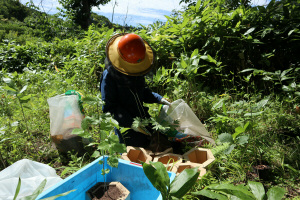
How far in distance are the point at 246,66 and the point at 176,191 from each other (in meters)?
2.37

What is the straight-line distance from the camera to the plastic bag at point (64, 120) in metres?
1.71

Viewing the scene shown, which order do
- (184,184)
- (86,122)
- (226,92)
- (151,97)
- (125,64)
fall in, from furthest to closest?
(226,92)
(151,97)
(125,64)
(86,122)
(184,184)

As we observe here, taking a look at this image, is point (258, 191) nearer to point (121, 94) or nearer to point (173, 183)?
point (173, 183)

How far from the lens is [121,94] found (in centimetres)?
177

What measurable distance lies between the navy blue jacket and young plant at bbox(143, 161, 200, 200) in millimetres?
929

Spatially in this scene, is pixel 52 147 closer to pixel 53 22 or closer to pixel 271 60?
pixel 271 60

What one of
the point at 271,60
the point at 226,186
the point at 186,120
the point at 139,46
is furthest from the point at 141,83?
the point at 271,60

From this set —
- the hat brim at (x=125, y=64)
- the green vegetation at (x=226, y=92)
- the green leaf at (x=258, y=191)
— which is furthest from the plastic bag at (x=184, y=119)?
the green leaf at (x=258, y=191)

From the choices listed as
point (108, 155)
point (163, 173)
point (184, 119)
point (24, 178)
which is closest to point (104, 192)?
point (108, 155)

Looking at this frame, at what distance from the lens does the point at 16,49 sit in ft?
17.2

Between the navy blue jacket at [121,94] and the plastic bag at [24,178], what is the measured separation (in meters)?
0.60

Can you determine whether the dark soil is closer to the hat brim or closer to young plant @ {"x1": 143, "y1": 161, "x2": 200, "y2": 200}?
young plant @ {"x1": 143, "y1": 161, "x2": 200, "y2": 200}

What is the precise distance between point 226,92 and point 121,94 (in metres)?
1.47

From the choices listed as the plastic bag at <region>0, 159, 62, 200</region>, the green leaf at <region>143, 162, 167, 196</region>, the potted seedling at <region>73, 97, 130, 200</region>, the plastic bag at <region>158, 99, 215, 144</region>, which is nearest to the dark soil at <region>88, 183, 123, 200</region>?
the potted seedling at <region>73, 97, 130, 200</region>
